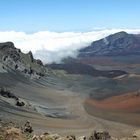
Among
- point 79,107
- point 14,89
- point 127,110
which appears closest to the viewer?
point 127,110

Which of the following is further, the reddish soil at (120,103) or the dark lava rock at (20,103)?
the reddish soil at (120,103)

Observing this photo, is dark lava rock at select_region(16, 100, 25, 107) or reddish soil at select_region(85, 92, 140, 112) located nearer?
dark lava rock at select_region(16, 100, 25, 107)

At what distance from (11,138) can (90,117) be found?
90861mm

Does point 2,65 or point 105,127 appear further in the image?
point 2,65

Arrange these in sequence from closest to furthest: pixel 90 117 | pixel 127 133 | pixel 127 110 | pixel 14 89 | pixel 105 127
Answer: pixel 127 133, pixel 105 127, pixel 90 117, pixel 127 110, pixel 14 89

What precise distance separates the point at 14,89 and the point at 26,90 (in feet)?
30.4

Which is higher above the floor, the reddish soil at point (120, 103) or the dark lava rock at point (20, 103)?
the dark lava rock at point (20, 103)

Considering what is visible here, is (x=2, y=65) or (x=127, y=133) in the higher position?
(x=2, y=65)

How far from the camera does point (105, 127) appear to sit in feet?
406

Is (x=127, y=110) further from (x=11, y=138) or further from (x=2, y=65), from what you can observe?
(x=11, y=138)

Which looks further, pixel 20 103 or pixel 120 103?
pixel 120 103

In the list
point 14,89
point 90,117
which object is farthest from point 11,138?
point 14,89

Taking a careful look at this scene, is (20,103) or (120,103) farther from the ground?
(20,103)

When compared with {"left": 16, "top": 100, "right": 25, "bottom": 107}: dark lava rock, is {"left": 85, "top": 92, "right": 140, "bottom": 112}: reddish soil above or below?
below
